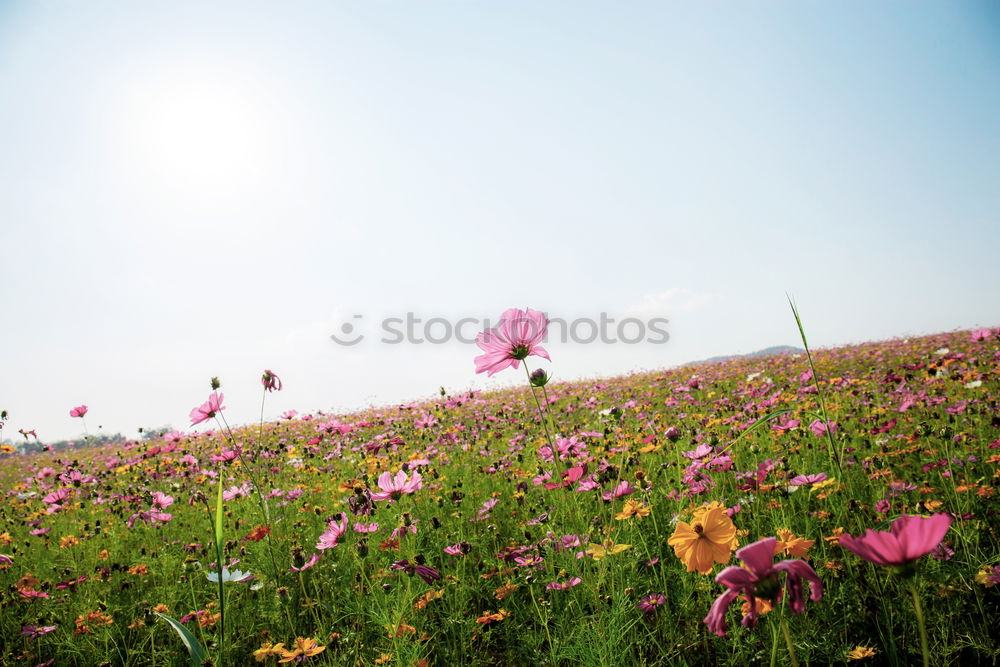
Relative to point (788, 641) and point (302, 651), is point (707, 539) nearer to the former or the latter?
point (788, 641)

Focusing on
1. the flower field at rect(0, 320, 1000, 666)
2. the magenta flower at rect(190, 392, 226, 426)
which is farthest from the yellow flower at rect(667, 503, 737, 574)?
the magenta flower at rect(190, 392, 226, 426)

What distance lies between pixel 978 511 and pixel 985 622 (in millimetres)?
1005

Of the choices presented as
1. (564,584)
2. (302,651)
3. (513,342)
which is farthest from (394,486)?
(513,342)

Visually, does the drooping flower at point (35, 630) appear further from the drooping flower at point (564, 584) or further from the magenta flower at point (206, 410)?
the drooping flower at point (564, 584)

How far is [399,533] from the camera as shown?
205 cm

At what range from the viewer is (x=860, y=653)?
4.62 feet

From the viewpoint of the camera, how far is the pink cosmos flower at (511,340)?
1.45 meters

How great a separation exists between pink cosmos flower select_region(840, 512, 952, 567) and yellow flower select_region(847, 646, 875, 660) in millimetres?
1079

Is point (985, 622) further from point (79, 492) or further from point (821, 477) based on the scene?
point (79, 492)

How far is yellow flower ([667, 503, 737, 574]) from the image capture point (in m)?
0.94

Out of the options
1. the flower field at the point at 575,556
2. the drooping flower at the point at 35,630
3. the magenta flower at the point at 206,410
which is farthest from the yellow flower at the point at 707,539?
the drooping flower at the point at 35,630

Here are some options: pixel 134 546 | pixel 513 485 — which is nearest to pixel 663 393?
pixel 513 485

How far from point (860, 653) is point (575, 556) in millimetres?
891

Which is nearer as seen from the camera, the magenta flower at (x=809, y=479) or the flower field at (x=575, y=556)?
the flower field at (x=575, y=556)
